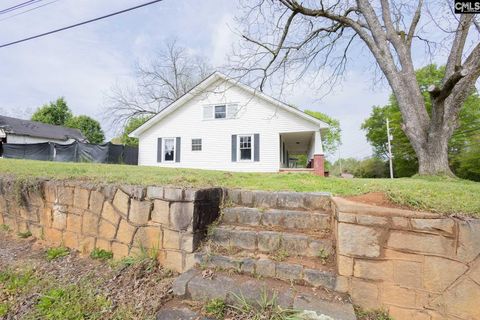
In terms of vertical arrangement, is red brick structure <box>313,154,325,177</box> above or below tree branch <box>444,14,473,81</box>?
below

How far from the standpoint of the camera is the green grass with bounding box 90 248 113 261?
273 cm

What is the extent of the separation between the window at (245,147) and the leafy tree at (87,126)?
25826 mm

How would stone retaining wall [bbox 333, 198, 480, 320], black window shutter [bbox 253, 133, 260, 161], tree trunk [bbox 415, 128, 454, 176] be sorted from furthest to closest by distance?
black window shutter [bbox 253, 133, 260, 161] → tree trunk [bbox 415, 128, 454, 176] → stone retaining wall [bbox 333, 198, 480, 320]

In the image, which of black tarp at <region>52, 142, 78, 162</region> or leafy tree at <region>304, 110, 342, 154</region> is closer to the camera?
black tarp at <region>52, 142, 78, 162</region>

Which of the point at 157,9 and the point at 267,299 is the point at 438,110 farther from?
the point at 157,9

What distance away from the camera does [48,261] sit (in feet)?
9.20

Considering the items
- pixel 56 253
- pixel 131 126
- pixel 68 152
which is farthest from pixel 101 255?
pixel 131 126

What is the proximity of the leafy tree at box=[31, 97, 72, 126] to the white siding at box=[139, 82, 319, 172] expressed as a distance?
2403 cm

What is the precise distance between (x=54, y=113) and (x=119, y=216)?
35586 mm

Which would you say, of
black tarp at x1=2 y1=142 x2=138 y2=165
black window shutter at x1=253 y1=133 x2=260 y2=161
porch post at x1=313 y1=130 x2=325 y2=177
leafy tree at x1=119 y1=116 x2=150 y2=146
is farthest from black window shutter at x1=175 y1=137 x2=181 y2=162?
leafy tree at x1=119 y1=116 x2=150 y2=146

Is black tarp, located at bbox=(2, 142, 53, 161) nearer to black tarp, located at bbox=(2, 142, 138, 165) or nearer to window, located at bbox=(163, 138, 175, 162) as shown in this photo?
black tarp, located at bbox=(2, 142, 138, 165)

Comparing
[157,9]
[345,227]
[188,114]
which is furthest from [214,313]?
[188,114]

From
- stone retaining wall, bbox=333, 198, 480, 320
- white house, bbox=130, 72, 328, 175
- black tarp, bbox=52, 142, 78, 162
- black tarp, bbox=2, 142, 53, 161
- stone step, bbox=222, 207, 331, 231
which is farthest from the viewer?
black tarp, bbox=52, 142, 78, 162

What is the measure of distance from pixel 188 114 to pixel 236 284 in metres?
12.0
